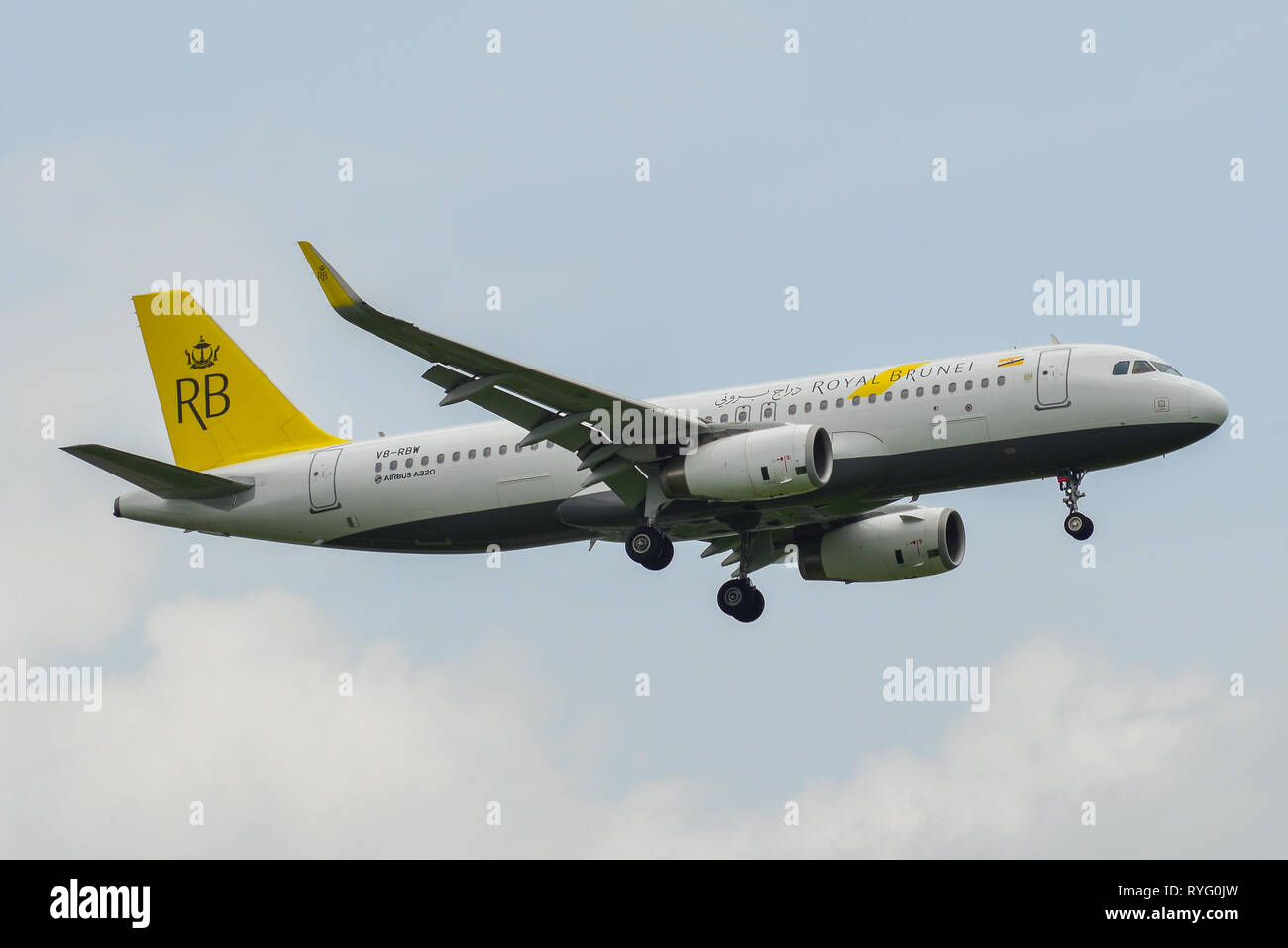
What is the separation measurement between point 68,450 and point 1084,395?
2301cm

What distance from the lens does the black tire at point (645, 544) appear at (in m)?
42.4

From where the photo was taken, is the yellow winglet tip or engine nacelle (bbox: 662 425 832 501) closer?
the yellow winglet tip

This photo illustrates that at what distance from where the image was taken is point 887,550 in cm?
4675

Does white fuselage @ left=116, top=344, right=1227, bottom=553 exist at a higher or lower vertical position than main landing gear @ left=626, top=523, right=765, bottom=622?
higher

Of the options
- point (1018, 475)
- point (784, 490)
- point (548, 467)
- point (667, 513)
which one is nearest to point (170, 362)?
point (548, 467)

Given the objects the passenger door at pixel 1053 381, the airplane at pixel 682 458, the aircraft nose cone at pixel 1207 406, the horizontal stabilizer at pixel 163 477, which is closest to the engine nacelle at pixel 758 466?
the airplane at pixel 682 458

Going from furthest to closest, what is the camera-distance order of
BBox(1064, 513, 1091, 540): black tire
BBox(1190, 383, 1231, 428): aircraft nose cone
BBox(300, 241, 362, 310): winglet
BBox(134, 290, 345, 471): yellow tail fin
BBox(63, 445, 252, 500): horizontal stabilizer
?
BBox(134, 290, 345, 471): yellow tail fin, BBox(63, 445, 252, 500): horizontal stabilizer, BBox(1064, 513, 1091, 540): black tire, BBox(1190, 383, 1231, 428): aircraft nose cone, BBox(300, 241, 362, 310): winglet

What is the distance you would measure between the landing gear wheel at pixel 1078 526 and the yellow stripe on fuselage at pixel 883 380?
190 inches

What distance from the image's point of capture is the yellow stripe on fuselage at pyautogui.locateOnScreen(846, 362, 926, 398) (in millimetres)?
41344

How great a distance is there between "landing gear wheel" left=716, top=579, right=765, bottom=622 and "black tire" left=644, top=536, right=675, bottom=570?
4.92m

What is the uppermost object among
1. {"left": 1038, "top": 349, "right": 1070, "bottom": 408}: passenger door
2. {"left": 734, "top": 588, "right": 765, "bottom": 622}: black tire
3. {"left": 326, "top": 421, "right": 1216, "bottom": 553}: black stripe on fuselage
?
{"left": 1038, "top": 349, "right": 1070, "bottom": 408}: passenger door

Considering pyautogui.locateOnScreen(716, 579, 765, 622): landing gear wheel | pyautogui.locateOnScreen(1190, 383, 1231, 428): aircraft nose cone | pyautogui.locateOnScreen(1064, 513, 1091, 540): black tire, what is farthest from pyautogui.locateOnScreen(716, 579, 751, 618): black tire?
pyautogui.locateOnScreen(1190, 383, 1231, 428): aircraft nose cone

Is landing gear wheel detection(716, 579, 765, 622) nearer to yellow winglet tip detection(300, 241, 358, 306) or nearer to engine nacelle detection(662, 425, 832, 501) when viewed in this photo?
engine nacelle detection(662, 425, 832, 501)

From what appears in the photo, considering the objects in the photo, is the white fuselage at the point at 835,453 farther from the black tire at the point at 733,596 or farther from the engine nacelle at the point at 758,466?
the black tire at the point at 733,596
